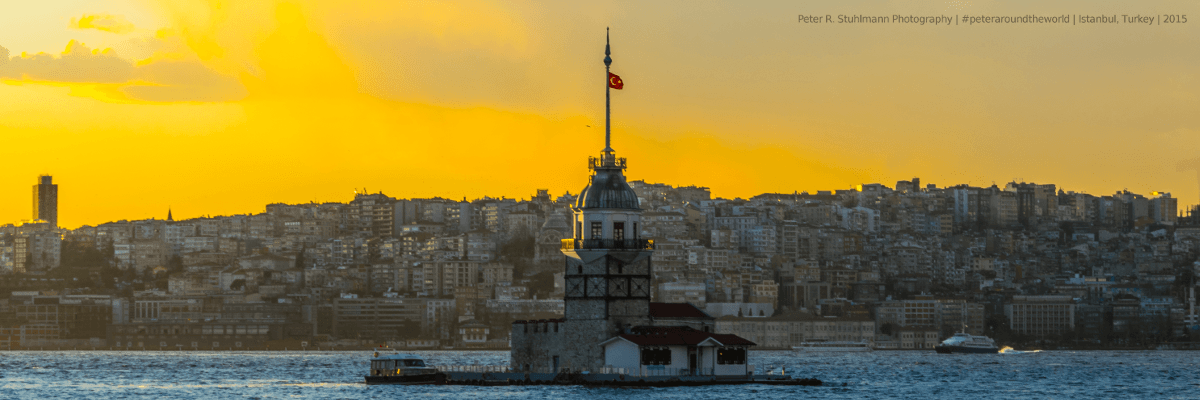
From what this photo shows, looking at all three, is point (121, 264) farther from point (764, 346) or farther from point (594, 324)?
point (594, 324)

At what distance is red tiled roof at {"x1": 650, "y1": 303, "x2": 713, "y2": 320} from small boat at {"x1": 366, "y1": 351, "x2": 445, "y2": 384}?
6984 mm

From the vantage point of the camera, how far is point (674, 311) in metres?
57.5

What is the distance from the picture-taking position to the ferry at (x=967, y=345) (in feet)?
440

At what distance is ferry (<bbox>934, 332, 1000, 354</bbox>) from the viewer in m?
134

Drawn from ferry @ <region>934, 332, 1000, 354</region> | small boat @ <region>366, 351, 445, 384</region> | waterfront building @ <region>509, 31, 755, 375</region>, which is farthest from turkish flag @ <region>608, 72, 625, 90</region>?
ferry @ <region>934, 332, 1000, 354</region>

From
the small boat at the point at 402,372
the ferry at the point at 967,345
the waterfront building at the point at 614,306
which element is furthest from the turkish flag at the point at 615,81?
the ferry at the point at 967,345

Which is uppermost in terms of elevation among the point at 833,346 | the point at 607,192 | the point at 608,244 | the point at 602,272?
the point at 607,192

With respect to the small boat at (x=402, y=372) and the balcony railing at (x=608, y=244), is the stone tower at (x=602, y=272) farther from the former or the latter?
the small boat at (x=402, y=372)

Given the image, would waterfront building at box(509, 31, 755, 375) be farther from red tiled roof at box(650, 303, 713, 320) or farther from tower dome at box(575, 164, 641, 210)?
red tiled roof at box(650, 303, 713, 320)

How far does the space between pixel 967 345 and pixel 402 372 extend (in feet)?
Result: 269

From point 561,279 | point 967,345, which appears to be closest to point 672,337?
point 967,345

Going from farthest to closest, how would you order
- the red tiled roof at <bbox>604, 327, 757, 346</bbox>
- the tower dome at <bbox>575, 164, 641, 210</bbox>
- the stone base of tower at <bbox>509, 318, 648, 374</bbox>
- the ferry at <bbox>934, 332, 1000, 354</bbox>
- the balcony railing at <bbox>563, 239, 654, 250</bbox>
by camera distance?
the ferry at <bbox>934, 332, 1000, 354</bbox> < the tower dome at <bbox>575, 164, 641, 210</bbox> < the balcony railing at <bbox>563, 239, 654, 250</bbox> < the stone base of tower at <bbox>509, 318, 648, 374</bbox> < the red tiled roof at <bbox>604, 327, 757, 346</bbox>

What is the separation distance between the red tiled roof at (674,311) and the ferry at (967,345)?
78984 millimetres

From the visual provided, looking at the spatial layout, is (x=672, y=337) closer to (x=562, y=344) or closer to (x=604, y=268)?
(x=604, y=268)
